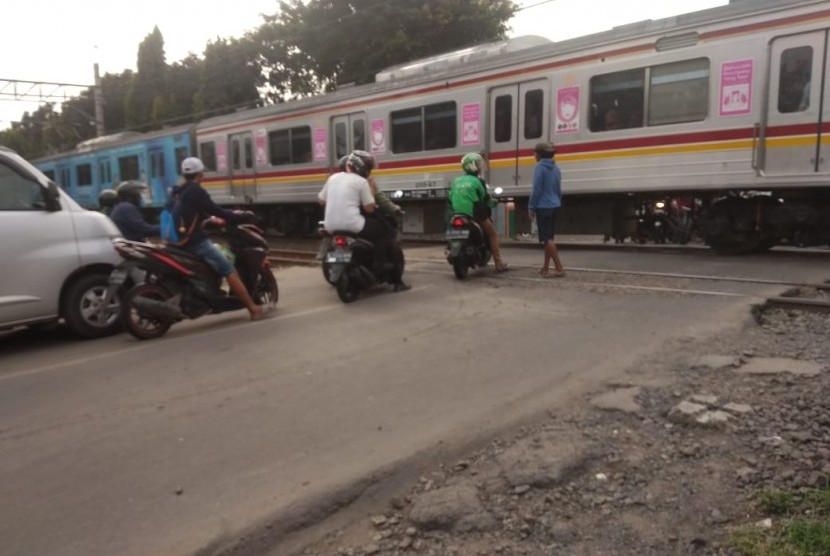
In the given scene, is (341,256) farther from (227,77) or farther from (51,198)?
(227,77)

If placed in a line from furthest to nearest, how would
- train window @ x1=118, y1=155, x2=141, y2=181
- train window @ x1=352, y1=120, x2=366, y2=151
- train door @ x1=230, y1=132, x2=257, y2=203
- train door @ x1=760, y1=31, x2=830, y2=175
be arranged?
train window @ x1=118, y1=155, x2=141, y2=181
train door @ x1=230, y1=132, x2=257, y2=203
train window @ x1=352, y1=120, x2=366, y2=151
train door @ x1=760, y1=31, x2=830, y2=175

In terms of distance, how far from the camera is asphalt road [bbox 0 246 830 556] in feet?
9.64

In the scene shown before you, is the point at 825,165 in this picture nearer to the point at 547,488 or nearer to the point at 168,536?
the point at 547,488

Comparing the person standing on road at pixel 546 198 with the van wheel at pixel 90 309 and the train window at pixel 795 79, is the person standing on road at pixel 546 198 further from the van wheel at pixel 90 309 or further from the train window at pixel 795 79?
the van wheel at pixel 90 309

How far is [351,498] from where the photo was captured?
9.77ft

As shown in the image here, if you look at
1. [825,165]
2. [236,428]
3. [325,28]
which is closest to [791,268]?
[825,165]

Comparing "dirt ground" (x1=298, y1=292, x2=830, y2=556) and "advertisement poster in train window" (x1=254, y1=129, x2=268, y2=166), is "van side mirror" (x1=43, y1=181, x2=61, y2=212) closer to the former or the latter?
"dirt ground" (x1=298, y1=292, x2=830, y2=556)

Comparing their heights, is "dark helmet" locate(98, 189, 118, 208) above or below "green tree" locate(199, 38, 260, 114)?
below

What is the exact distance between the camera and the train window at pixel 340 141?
49.4ft

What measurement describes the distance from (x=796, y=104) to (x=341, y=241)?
20.7 ft

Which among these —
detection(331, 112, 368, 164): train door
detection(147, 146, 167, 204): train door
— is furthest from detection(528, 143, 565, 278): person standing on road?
detection(147, 146, 167, 204): train door

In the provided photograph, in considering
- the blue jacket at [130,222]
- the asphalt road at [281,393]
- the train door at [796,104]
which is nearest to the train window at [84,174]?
the blue jacket at [130,222]

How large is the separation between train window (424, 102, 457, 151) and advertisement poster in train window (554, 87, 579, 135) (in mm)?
2368

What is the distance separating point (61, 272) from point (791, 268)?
8.26 metres
